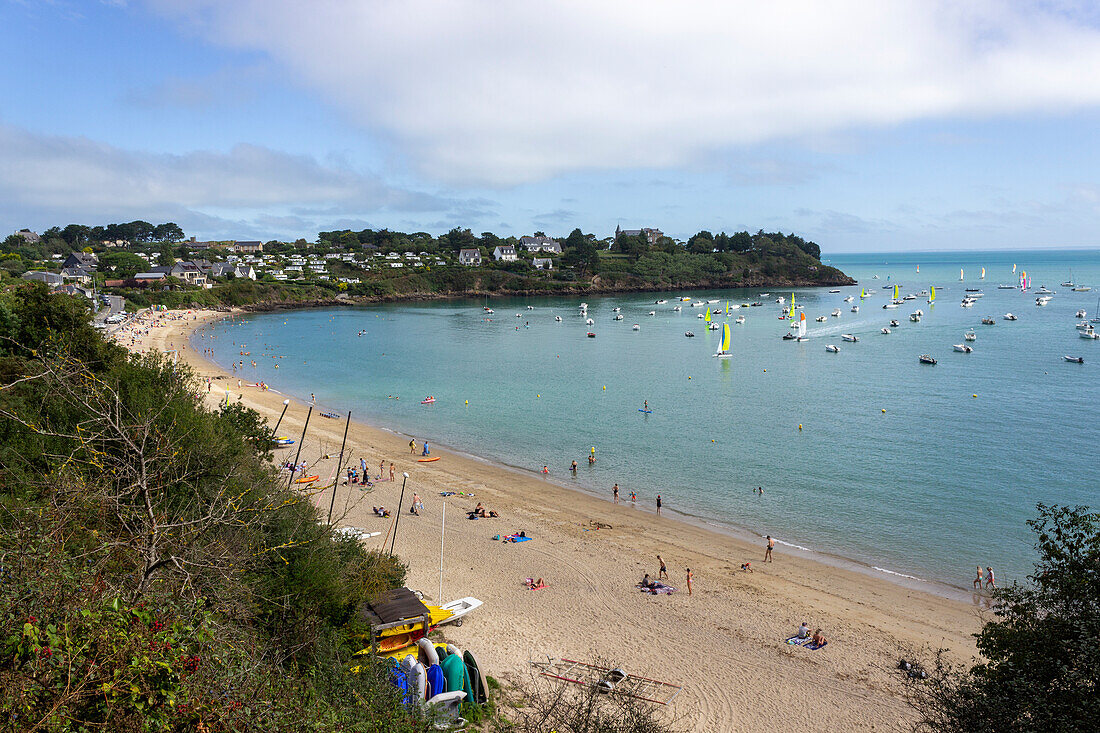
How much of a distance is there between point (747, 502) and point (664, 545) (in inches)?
235

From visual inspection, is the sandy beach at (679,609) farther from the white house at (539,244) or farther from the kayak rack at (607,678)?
the white house at (539,244)

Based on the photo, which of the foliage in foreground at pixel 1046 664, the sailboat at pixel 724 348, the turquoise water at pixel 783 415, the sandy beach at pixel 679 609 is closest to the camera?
the foliage in foreground at pixel 1046 664

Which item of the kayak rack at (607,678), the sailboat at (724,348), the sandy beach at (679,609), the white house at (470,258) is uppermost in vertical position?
the white house at (470,258)

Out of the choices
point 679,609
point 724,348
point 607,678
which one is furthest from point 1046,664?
point 724,348

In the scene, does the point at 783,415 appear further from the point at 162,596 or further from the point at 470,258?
the point at 470,258

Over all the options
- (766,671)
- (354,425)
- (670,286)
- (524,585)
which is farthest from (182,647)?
(670,286)

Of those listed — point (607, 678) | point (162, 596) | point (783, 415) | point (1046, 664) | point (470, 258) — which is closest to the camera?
point (162, 596)

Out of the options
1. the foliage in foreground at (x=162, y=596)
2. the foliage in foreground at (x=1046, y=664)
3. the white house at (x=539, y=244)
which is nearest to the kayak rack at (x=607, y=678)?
the foliage in foreground at (x=162, y=596)

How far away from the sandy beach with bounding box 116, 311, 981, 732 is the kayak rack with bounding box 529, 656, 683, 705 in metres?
0.35

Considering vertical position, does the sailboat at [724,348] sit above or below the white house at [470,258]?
below

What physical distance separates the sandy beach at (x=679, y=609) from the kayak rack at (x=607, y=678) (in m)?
0.35

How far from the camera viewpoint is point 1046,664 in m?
8.12

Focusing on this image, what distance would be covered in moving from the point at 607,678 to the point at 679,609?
4.64 meters

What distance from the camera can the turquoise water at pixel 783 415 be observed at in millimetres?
25047
